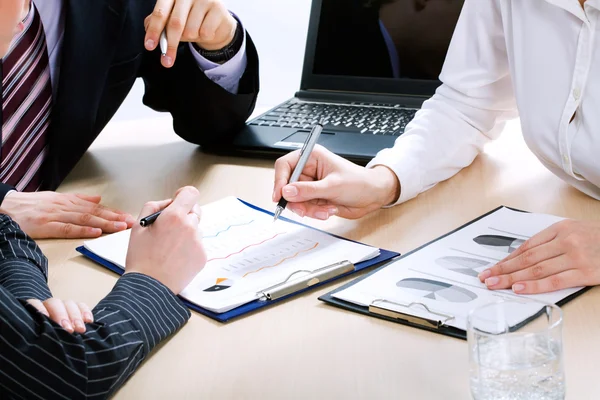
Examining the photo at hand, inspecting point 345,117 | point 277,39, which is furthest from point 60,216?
point 277,39

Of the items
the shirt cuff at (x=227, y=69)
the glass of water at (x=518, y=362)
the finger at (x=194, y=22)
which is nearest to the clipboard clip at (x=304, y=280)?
the glass of water at (x=518, y=362)

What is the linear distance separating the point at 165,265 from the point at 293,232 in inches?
8.8

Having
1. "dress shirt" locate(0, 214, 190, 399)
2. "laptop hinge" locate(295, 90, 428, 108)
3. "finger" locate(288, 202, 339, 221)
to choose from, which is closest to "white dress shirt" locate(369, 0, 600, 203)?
"finger" locate(288, 202, 339, 221)

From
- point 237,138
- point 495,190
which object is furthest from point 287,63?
point 495,190

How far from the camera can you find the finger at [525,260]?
2.86 feet

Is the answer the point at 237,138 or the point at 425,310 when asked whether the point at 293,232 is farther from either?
the point at 237,138

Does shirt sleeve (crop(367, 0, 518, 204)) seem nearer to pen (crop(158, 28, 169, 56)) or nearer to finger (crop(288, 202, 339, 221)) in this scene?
finger (crop(288, 202, 339, 221))

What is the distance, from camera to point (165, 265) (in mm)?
889

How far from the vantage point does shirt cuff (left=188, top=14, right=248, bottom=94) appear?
1.44 metres

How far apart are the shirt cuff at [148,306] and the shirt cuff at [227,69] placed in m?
0.66

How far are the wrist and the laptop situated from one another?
1.12 ft

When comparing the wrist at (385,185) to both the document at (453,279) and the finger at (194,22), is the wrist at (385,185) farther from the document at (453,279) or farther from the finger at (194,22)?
the finger at (194,22)

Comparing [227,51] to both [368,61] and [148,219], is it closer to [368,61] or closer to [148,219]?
[368,61]

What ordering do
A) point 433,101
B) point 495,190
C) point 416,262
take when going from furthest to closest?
point 433,101 < point 495,190 < point 416,262
